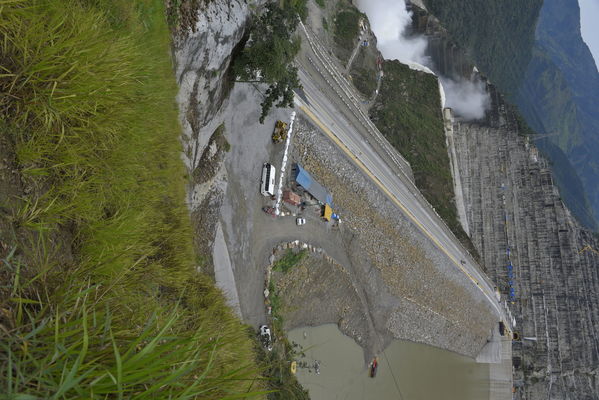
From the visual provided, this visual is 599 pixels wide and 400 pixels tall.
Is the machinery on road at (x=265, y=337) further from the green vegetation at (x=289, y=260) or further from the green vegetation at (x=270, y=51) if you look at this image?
the green vegetation at (x=270, y=51)

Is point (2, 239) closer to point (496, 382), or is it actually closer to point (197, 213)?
point (197, 213)

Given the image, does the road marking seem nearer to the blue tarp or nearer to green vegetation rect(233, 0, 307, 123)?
the blue tarp

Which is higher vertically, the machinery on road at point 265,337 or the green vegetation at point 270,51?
the green vegetation at point 270,51

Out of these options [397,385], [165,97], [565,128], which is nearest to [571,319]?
[397,385]

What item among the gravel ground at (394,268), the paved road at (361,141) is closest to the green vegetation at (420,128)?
the paved road at (361,141)

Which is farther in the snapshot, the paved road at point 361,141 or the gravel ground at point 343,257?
the paved road at point 361,141
